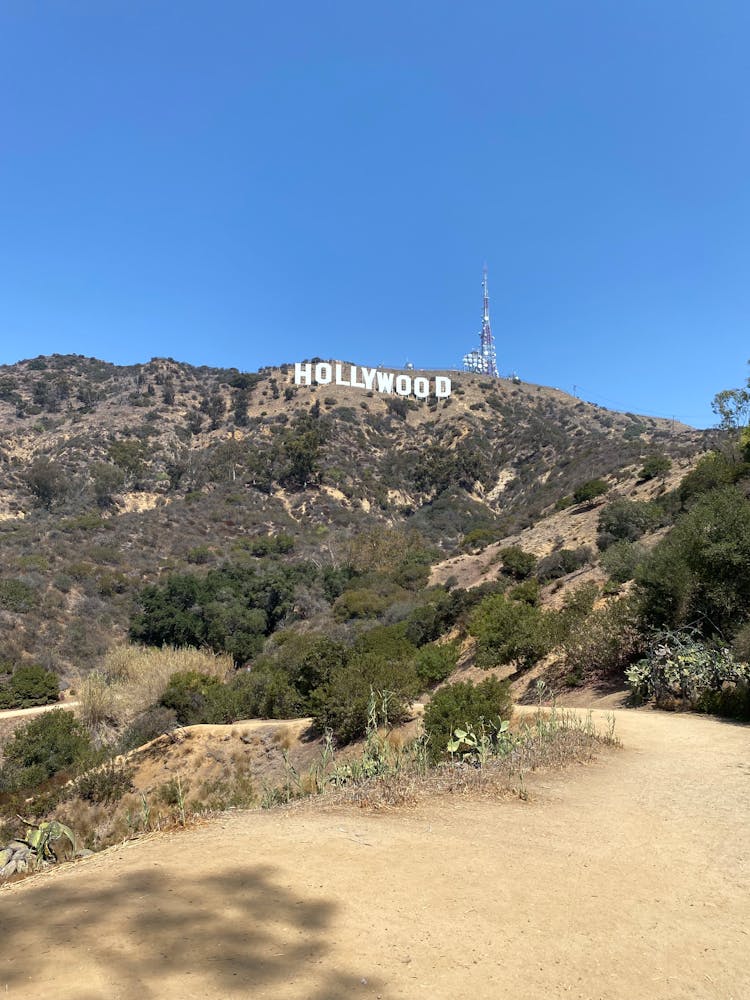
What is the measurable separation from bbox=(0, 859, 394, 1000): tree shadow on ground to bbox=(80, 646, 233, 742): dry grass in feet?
62.6

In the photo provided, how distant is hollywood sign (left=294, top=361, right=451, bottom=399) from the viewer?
9243 centimetres

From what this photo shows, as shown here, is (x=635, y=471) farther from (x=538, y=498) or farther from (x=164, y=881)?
(x=164, y=881)

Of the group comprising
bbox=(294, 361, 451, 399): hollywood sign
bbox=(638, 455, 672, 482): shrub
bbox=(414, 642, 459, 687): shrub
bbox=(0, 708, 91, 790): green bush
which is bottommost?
bbox=(0, 708, 91, 790): green bush

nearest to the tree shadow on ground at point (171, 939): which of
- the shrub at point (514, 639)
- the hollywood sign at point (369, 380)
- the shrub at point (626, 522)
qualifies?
the shrub at point (514, 639)

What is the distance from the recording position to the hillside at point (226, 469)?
3978cm

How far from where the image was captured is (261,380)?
90.8 metres

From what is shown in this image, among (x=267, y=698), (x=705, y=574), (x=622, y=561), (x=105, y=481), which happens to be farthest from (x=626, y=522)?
(x=105, y=481)

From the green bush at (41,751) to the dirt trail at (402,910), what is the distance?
1382 cm

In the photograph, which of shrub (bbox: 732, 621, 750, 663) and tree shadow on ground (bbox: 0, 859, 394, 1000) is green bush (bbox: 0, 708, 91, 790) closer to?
tree shadow on ground (bbox: 0, 859, 394, 1000)

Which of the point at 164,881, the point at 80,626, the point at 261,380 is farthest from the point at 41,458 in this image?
the point at 164,881

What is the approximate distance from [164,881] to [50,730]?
1718 cm

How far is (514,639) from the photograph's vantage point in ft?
63.6

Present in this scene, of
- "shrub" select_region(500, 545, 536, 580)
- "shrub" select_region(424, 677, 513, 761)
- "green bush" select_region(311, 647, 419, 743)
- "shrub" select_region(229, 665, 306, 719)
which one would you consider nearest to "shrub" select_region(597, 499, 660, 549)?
"shrub" select_region(500, 545, 536, 580)

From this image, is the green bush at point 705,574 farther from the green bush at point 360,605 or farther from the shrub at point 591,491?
the shrub at point 591,491
